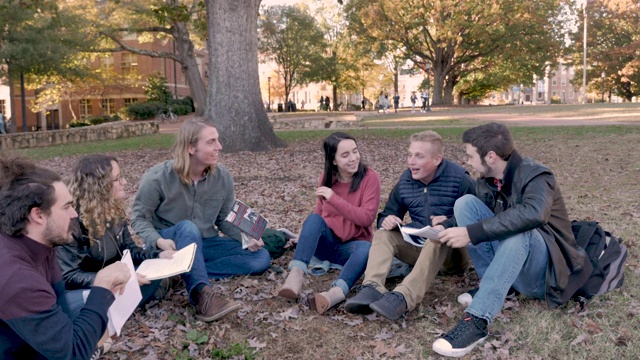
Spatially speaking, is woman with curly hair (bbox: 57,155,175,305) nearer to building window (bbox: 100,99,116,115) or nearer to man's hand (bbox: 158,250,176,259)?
man's hand (bbox: 158,250,176,259)

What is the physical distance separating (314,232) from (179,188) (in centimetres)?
110

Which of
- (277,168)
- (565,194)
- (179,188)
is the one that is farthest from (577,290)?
(277,168)

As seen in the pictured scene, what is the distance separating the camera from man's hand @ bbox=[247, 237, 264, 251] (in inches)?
198

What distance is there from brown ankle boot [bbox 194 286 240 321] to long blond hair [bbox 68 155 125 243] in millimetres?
796

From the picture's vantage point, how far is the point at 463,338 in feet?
11.7

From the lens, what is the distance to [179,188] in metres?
4.75

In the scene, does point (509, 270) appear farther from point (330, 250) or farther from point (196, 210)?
point (196, 210)

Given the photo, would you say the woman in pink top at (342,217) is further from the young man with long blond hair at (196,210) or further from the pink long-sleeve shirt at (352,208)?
the young man with long blond hair at (196,210)

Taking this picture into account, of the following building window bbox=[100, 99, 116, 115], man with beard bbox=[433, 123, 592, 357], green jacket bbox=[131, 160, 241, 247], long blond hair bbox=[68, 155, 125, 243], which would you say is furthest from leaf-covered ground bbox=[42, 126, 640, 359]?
building window bbox=[100, 99, 116, 115]

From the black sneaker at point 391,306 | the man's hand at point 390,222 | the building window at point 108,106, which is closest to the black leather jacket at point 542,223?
the black sneaker at point 391,306

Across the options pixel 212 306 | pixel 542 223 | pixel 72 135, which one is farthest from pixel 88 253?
pixel 72 135

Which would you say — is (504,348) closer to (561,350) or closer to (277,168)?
(561,350)

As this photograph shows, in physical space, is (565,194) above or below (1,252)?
below

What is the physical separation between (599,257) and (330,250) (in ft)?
6.67
